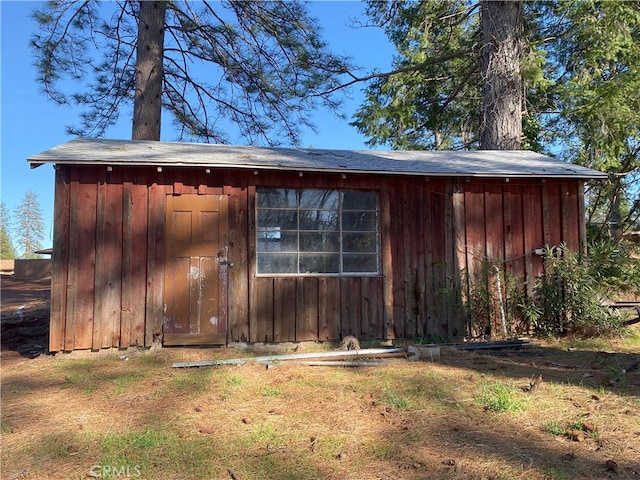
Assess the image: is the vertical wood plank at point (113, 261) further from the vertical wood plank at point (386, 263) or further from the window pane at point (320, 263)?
the vertical wood plank at point (386, 263)

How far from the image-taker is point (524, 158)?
9117 millimetres

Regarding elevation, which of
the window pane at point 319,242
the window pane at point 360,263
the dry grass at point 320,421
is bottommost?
the dry grass at point 320,421

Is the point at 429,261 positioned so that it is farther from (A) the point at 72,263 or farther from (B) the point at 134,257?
(A) the point at 72,263

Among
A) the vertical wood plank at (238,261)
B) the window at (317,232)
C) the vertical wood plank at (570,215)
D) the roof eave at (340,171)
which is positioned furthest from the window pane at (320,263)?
the vertical wood plank at (570,215)

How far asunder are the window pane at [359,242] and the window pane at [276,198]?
104 cm

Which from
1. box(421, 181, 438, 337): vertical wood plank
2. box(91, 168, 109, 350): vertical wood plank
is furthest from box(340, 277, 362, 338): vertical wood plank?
box(91, 168, 109, 350): vertical wood plank

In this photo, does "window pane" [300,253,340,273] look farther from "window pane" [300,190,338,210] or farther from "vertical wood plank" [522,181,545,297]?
"vertical wood plank" [522,181,545,297]

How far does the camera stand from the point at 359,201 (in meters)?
7.37

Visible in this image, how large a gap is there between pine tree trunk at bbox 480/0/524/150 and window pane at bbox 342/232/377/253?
6.40 metres

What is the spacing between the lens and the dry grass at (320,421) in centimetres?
313

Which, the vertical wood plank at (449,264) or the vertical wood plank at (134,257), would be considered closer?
the vertical wood plank at (134,257)

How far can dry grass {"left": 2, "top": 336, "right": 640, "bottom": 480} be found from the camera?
3129mm

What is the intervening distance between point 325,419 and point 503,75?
1104cm

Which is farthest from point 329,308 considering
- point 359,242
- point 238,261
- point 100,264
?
point 100,264
